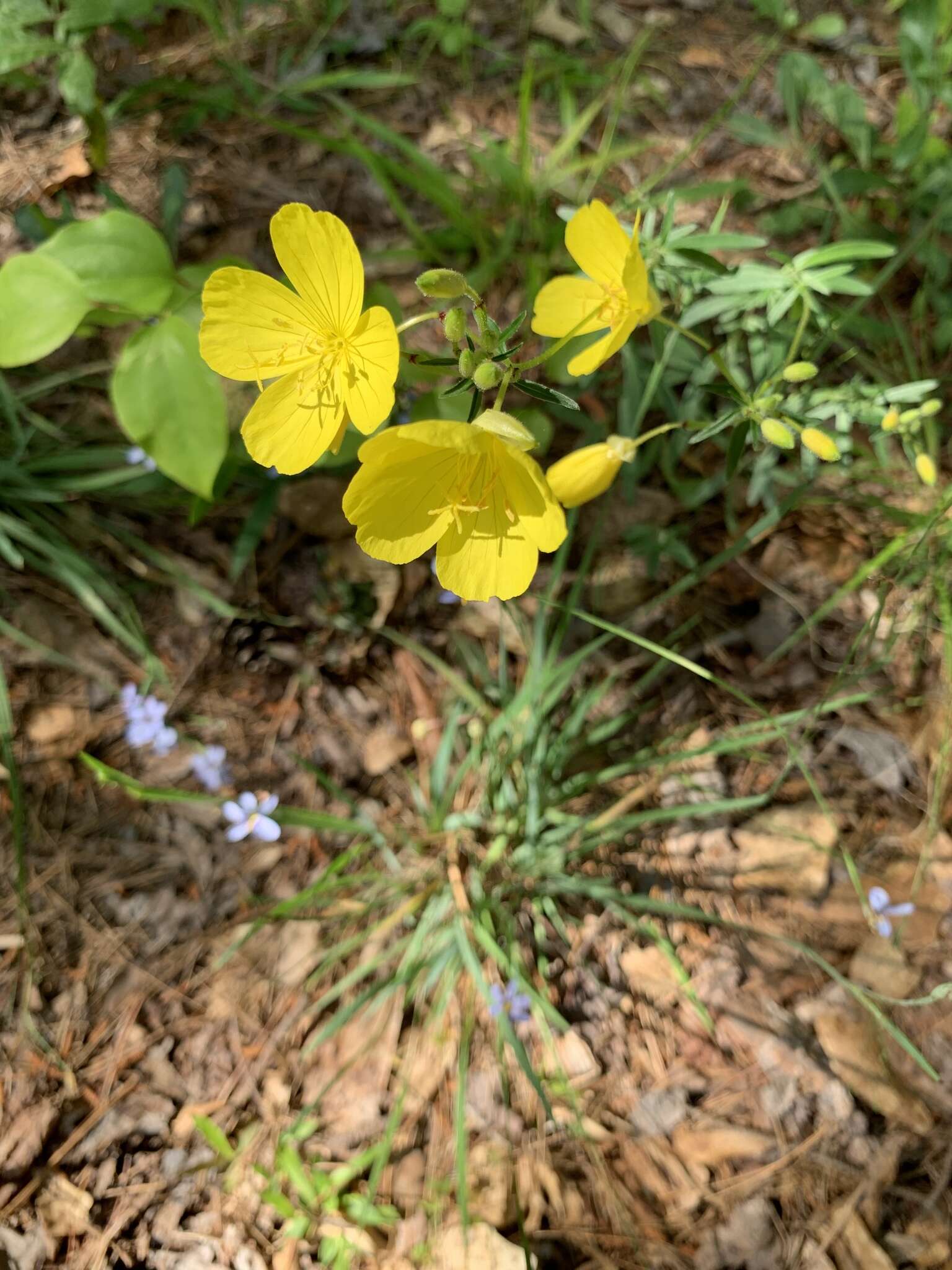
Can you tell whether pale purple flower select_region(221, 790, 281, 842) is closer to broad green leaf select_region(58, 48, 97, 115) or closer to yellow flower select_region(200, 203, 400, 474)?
yellow flower select_region(200, 203, 400, 474)

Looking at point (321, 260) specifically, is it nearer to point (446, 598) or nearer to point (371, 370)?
point (371, 370)

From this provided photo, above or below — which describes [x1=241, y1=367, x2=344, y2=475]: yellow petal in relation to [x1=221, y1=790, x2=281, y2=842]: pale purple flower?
above

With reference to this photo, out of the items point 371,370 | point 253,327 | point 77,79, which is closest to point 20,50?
point 77,79

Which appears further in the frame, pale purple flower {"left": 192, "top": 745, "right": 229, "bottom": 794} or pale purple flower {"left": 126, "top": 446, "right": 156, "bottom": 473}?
pale purple flower {"left": 126, "top": 446, "right": 156, "bottom": 473}

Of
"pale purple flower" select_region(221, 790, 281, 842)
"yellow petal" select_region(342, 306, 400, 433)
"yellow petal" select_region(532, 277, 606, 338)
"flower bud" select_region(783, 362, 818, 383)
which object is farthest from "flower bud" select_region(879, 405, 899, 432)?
"pale purple flower" select_region(221, 790, 281, 842)

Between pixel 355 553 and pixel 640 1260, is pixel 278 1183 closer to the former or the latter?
pixel 640 1260

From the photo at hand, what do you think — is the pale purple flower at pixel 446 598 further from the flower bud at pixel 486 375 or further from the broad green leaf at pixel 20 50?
the broad green leaf at pixel 20 50

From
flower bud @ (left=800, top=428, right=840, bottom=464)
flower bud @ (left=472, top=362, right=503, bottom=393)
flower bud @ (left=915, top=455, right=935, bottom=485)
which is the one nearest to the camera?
flower bud @ (left=472, top=362, right=503, bottom=393)

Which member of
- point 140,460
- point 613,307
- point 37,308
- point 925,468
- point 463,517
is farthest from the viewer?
point 140,460
